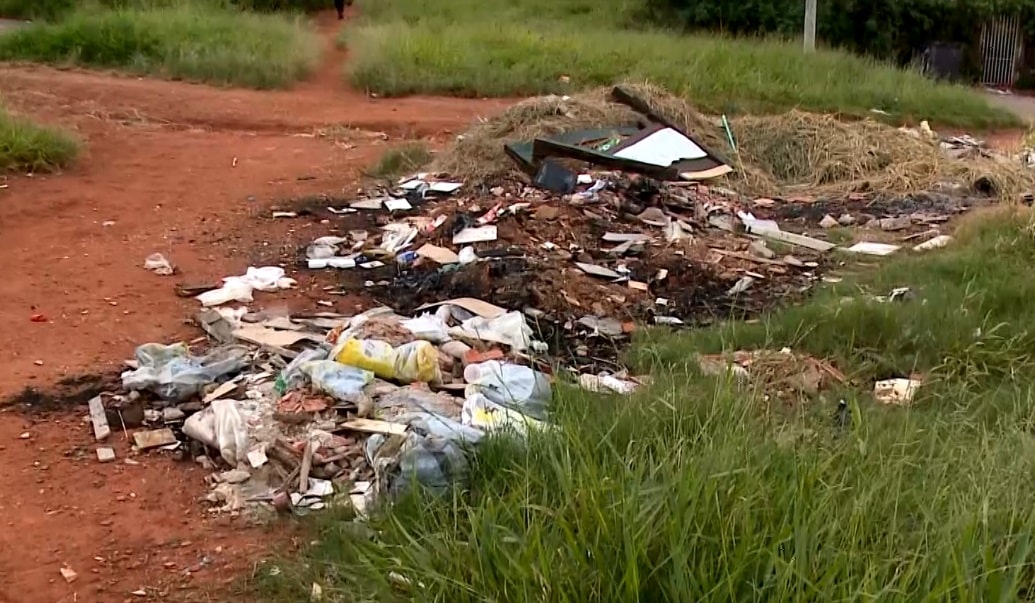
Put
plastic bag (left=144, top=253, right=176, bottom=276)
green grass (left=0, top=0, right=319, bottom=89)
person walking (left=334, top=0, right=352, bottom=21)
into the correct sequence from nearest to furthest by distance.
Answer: plastic bag (left=144, top=253, right=176, bottom=276), green grass (left=0, top=0, right=319, bottom=89), person walking (left=334, top=0, right=352, bottom=21)

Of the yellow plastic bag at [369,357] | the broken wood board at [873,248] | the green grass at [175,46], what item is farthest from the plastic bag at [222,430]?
the green grass at [175,46]

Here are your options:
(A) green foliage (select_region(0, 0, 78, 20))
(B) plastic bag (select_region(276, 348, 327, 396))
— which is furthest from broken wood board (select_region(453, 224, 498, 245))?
(A) green foliage (select_region(0, 0, 78, 20))

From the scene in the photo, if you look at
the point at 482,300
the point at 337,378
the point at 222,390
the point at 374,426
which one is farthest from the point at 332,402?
the point at 482,300

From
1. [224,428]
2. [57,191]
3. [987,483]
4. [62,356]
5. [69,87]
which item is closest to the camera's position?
[987,483]

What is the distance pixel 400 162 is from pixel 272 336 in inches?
178

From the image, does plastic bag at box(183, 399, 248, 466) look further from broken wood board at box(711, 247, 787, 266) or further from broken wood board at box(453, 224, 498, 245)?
broken wood board at box(711, 247, 787, 266)

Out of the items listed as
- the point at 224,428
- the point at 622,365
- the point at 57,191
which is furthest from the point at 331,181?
the point at 224,428

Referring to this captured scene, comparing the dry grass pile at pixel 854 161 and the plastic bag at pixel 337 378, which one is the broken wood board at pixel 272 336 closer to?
the plastic bag at pixel 337 378

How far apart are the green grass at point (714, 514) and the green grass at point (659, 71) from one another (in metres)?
9.77

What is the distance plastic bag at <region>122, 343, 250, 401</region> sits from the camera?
14.4ft

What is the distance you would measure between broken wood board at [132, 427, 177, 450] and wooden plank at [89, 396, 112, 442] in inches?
4.5

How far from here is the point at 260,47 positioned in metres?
14.0

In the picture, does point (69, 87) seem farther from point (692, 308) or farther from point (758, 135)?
point (692, 308)

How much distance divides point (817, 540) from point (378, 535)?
4.26 feet
